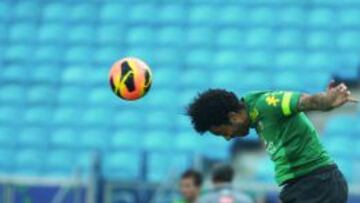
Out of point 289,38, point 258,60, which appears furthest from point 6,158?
point 289,38

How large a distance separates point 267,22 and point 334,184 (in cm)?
755

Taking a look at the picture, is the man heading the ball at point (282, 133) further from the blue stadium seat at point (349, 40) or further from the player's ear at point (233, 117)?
the blue stadium seat at point (349, 40)

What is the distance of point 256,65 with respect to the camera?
1167 centimetres

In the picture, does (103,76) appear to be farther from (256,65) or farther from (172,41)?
(256,65)

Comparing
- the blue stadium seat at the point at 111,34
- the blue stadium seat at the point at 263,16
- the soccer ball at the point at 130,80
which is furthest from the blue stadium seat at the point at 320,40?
the soccer ball at the point at 130,80

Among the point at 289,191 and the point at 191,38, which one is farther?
the point at 191,38

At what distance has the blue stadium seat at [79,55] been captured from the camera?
12398 millimetres

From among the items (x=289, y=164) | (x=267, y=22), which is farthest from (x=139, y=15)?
(x=289, y=164)

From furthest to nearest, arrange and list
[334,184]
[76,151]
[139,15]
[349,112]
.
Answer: [139,15]
[76,151]
[349,112]
[334,184]

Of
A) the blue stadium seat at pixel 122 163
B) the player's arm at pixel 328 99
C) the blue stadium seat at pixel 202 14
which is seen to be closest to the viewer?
the player's arm at pixel 328 99

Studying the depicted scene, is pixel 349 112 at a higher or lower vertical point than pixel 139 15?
lower

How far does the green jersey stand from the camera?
4523 mm

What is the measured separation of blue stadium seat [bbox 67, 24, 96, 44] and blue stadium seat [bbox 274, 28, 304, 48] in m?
2.48

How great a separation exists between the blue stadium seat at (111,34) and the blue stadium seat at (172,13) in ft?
1.77
